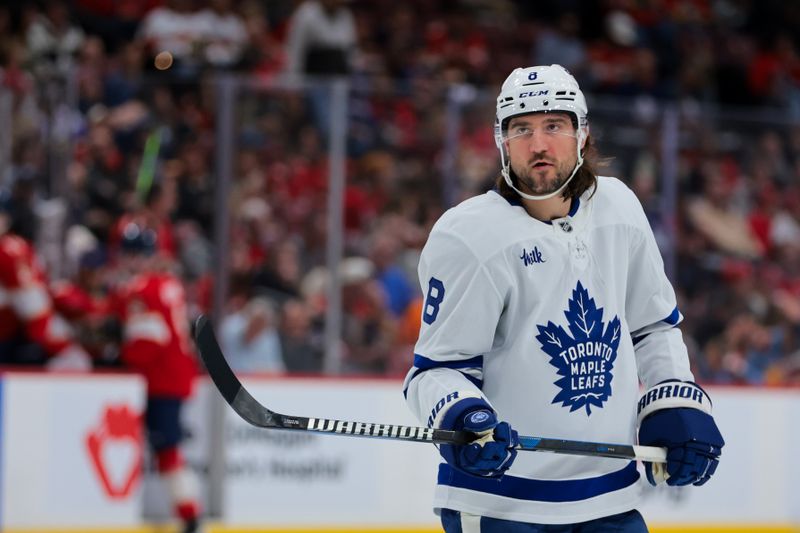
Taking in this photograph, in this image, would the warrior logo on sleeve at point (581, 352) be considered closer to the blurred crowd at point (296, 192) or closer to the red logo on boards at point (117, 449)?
the blurred crowd at point (296, 192)

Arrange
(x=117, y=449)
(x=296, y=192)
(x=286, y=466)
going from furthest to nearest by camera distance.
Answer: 1. (x=286, y=466)
2. (x=296, y=192)
3. (x=117, y=449)

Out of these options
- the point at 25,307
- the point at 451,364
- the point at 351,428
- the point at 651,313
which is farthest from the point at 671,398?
the point at 25,307

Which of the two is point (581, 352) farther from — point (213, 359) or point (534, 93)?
point (213, 359)

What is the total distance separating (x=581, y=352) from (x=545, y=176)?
0.34m

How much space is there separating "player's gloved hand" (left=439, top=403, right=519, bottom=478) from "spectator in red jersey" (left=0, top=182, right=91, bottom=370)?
4250 millimetres

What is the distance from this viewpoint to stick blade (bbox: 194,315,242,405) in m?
2.61

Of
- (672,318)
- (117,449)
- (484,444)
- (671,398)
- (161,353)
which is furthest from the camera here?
(117,449)

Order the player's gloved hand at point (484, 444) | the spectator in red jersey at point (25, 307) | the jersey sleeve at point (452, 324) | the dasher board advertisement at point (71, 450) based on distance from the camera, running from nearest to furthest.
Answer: the player's gloved hand at point (484, 444), the jersey sleeve at point (452, 324), the dasher board advertisement at point (71, 450), the spectator in red jersey at point (25, 307)

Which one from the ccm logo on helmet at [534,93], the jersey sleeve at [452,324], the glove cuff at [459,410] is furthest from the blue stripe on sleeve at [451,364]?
the ccm logo on helmet at [534,93]

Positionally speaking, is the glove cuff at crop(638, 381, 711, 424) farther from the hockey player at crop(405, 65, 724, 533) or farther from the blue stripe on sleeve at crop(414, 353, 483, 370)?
the blue stripe on sleeve at crop(414, 353, 483, 370)

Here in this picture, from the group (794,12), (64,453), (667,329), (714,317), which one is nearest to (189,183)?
(64,453)

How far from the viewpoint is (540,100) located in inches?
107

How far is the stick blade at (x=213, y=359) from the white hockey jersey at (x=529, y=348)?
34cm

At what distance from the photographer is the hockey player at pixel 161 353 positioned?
20.7 feet
